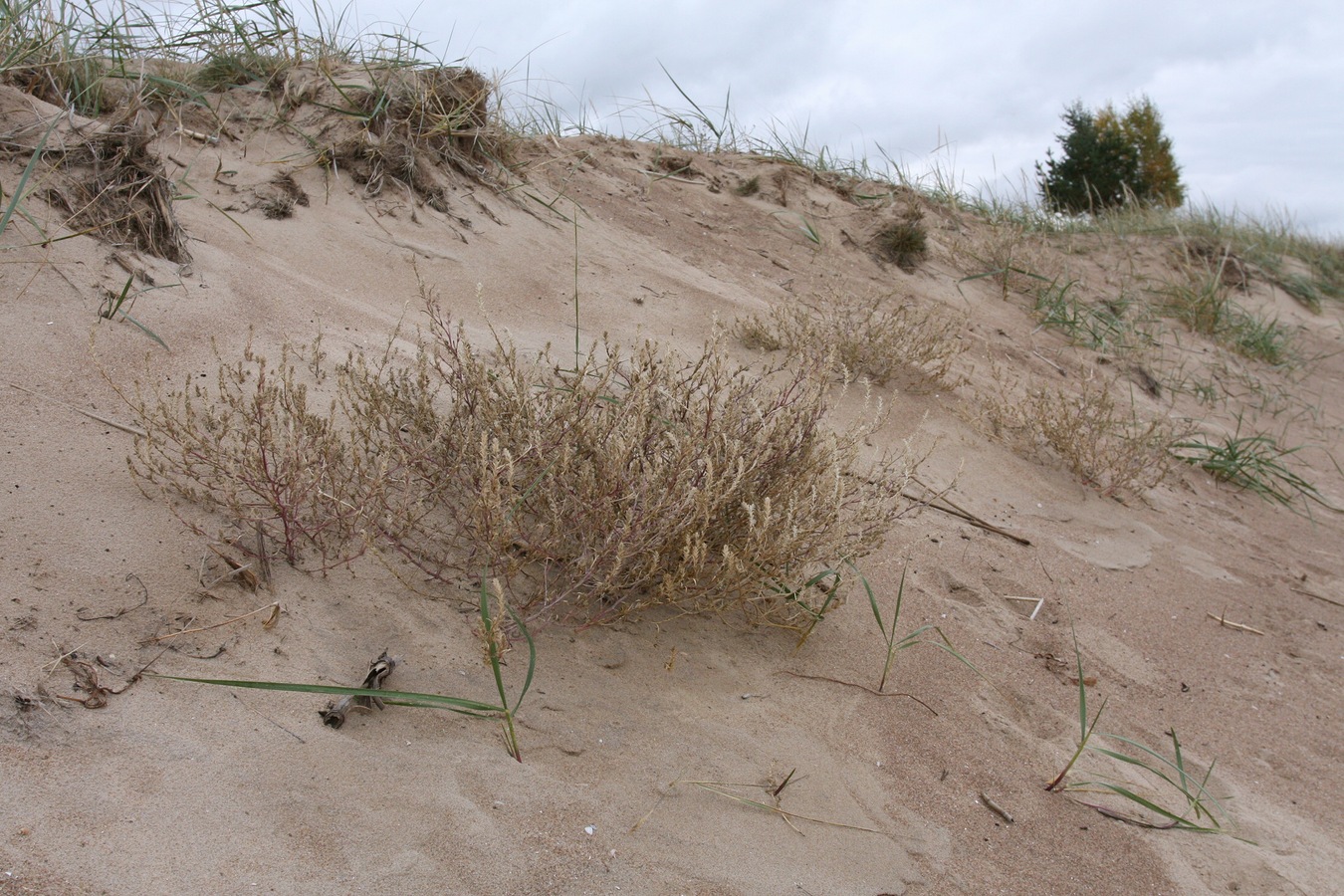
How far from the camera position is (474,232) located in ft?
13.8

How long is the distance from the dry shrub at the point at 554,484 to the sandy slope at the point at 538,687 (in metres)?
0.12

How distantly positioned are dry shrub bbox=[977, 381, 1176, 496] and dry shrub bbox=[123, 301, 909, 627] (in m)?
1.94

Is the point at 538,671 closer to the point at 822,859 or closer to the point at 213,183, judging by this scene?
the point at 822,859

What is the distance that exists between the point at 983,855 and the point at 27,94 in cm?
366

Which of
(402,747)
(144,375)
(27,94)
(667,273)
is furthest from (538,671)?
(667,273)

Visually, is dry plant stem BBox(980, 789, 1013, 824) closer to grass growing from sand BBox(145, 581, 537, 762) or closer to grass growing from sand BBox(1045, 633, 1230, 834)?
grass growing from sand BBox(1045, 633, 1230, 834)

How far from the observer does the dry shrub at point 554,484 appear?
2.08 metres

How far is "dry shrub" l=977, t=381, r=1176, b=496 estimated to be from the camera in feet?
13.6

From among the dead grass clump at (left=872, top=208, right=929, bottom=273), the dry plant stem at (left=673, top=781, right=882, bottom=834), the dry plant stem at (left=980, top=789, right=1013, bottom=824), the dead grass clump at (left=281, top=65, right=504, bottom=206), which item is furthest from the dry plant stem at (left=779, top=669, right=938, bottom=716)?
the dead grass clump at (left=872, top=208, right=929, bottom=273)

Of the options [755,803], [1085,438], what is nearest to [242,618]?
[755,803]

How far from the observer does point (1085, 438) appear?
420cm

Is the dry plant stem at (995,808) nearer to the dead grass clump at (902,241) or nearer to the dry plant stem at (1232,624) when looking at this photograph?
the dry plant stem at (1232,624)

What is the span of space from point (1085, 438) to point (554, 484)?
294cm

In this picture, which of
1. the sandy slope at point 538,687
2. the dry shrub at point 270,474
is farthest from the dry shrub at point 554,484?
the sandy slope at point 538,687
